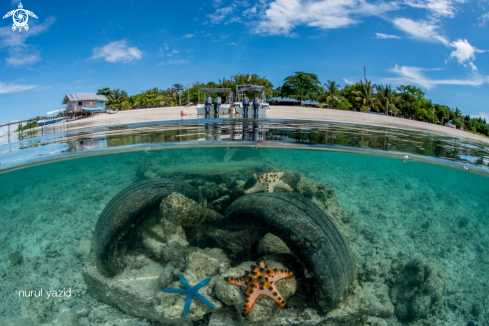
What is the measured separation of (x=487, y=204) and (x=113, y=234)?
11703 millimetres

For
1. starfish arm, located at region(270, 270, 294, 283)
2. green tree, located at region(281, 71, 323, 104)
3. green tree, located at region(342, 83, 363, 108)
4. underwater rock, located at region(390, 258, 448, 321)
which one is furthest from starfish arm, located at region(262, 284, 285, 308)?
green tree, located at region(342, 83, 363, 108)

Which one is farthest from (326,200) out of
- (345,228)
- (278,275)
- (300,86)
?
(300,86)

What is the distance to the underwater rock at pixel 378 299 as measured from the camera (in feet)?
18.0

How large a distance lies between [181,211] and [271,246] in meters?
1.75

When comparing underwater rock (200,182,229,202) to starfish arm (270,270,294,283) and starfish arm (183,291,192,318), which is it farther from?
starfish arm (270,270,294,283)

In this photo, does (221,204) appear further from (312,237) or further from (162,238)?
(312,237)

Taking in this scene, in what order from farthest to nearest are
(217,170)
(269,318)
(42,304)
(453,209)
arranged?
(453,209)
(217,170)
(42,304)
(269,318)

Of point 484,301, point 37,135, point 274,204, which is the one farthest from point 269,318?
point 37,135

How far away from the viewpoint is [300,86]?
719 inches

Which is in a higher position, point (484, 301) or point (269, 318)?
point (269, 318)

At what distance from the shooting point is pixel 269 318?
420 centimetres

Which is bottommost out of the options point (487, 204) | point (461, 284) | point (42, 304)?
point (42, 304)

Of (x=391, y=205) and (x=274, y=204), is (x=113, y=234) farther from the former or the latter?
(x=391, y=205)

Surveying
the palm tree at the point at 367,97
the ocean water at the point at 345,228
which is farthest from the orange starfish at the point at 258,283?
the palm tree at the point at 367,97
